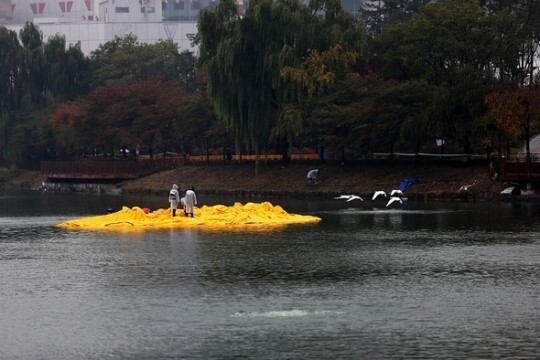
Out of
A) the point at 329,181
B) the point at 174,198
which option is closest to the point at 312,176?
the point at 329,181

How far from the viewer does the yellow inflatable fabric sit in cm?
4859

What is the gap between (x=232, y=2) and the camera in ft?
270

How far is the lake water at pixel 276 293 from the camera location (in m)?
20.9

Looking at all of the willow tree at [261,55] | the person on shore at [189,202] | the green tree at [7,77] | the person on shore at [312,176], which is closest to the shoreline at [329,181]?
the person on shore at [312,176]

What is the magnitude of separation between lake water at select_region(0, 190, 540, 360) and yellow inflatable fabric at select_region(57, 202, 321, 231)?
10.1 ft

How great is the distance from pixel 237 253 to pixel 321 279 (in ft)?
22.9

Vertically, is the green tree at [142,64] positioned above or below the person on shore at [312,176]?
above

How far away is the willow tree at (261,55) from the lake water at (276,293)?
34.9m

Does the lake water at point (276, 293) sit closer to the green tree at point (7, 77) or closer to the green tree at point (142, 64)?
the green tree at point (7, 77)

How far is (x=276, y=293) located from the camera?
1054 inches

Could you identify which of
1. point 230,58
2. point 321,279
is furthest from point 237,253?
point 230,58

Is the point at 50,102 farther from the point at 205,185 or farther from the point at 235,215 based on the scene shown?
the point at 235,215

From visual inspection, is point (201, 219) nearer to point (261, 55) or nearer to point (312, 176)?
point (312, 176)

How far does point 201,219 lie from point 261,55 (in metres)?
32.5
